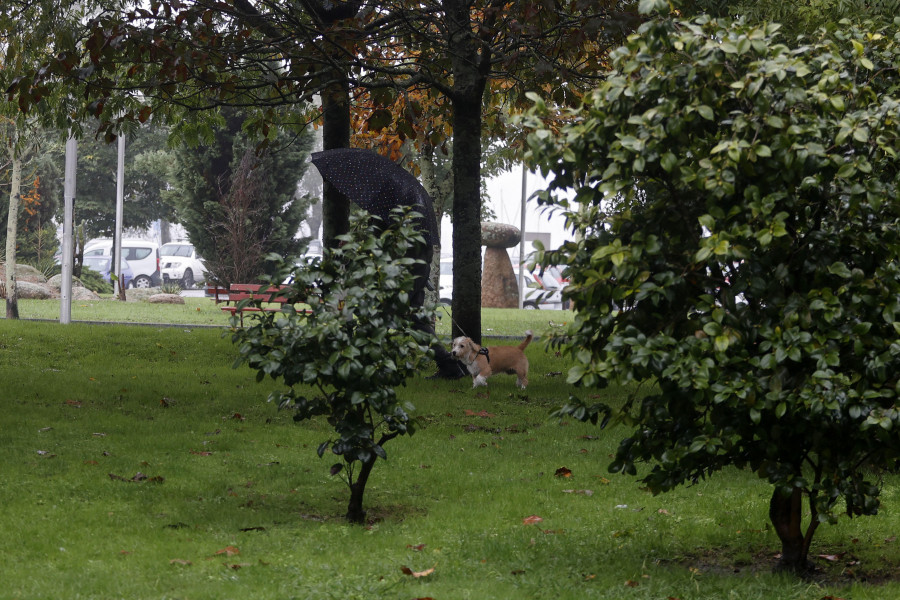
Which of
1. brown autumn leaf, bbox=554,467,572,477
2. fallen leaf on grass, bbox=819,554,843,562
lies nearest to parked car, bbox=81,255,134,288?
brown autumn leaf, bbox=554,467,572,477

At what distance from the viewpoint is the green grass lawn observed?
4879 mm

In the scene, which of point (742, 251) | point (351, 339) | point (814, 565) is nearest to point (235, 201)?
point (351, 339)

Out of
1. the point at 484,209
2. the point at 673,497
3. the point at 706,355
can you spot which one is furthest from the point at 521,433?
the point at 484,209

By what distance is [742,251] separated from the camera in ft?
14.7

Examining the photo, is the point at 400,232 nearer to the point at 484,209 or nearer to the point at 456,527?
the point at 456,527

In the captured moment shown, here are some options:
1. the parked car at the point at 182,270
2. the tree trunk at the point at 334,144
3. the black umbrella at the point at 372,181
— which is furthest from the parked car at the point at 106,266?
the black umbrella at the point at 372,181

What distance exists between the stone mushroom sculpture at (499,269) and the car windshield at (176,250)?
1798cm

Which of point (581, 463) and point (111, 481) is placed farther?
point (581, 463)

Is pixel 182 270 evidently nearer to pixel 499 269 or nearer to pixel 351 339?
pixel 499 269

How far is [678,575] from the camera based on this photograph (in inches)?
202

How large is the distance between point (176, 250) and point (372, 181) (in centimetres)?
4014

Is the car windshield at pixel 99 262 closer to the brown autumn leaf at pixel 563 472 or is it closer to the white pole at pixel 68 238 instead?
the white pole at pixel 68 238

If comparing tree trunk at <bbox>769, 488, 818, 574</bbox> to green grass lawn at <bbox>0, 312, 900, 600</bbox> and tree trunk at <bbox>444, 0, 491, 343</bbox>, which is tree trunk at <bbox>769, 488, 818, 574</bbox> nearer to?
green grass lawn at <bbox>0, 312, 900, 600</bbox>

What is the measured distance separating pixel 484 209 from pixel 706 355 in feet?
121
